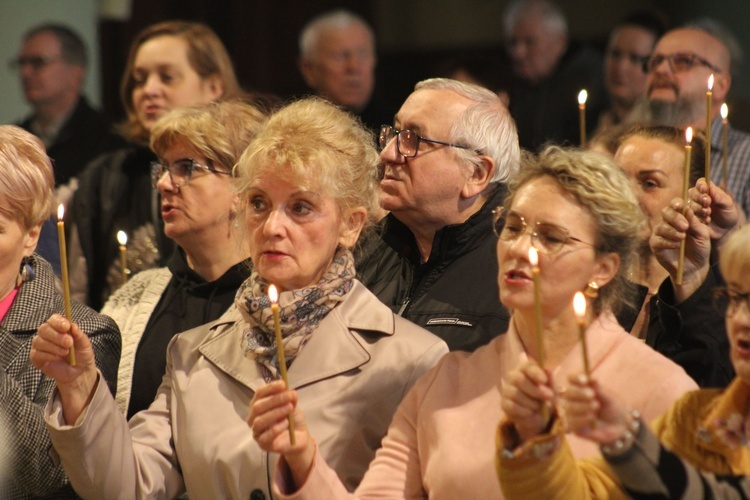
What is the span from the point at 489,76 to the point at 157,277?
2.18 m

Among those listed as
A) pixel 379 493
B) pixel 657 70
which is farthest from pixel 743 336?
pixel 657 70

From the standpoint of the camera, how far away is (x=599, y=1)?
8141mm

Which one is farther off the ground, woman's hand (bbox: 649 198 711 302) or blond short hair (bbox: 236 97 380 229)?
blond short hair (bbox: 236 97 380 229)

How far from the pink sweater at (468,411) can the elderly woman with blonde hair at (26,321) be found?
2.17 feet

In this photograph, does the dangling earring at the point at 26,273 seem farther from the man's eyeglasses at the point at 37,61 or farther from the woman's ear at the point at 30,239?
the man's eyeglasses at the point at 37,61

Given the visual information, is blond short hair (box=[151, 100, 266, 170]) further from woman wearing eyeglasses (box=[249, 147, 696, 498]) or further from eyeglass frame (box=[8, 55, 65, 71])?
eyeglass frame (box=[8, 55, 65, 71])

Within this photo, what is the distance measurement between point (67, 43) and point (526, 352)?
3.88 m

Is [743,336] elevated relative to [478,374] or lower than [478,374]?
elevated

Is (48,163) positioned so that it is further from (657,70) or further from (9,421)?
(657,70)

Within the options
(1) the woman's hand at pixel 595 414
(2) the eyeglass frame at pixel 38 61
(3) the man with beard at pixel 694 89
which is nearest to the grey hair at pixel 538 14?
(3) the man with beard at pixel 694 89

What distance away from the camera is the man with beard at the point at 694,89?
4.19m

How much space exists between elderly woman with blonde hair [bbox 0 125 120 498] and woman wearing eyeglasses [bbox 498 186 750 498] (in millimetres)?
1157

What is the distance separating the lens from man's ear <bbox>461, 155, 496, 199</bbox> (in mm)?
3340

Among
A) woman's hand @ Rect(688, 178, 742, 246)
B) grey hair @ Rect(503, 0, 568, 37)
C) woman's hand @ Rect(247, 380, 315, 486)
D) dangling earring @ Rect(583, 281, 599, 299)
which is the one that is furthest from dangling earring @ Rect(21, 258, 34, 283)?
grey hair @ Rect(503, 0, 568, 37)
